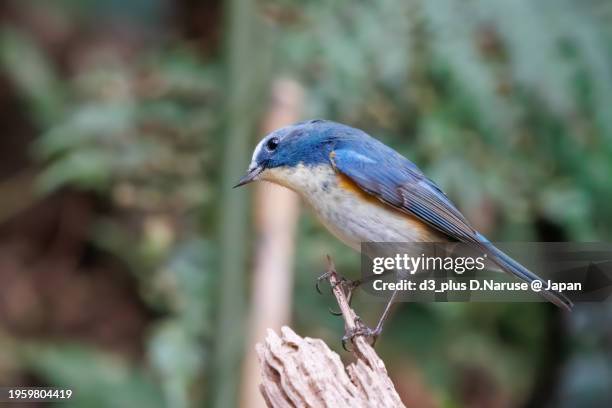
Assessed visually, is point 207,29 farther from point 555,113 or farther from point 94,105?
point 555,113

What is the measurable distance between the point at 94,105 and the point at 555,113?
1.92 meters

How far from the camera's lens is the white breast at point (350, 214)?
257 centimetres

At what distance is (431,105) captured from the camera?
3742 millimetres

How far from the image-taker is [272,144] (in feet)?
9.12

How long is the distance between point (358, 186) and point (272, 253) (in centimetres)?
95

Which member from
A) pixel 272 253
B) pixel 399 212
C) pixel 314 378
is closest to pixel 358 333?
pixel 314 378

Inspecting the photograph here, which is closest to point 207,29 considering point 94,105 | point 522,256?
point 94,105

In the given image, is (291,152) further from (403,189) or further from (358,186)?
(403,189)

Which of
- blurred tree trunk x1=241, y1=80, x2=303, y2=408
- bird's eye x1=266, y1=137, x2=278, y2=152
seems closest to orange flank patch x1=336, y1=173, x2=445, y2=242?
bird's eye x1=266, y1=137, x2=278, y2=152

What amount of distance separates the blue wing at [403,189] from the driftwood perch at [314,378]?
0.58 m

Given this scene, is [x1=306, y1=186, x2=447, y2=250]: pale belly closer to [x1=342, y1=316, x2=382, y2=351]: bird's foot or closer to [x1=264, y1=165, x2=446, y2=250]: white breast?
[x1=264, y1=165, x2=446, y2=250]: white breast

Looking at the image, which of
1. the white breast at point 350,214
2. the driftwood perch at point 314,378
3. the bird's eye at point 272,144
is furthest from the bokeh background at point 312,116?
the driftwood perch at point 314,378

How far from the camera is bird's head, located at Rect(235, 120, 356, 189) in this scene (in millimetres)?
2732

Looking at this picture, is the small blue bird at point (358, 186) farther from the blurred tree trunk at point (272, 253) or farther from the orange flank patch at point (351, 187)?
the blurred tree trunk at point (272, 253)
